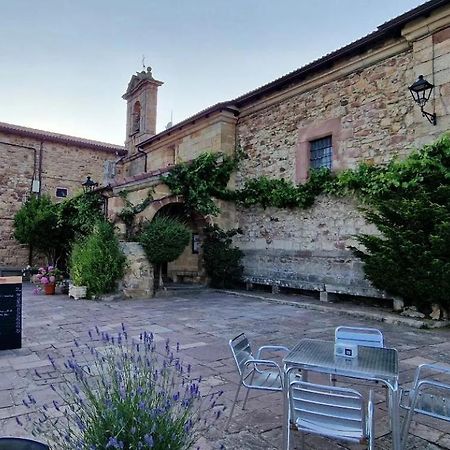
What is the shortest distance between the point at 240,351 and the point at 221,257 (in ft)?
25.8

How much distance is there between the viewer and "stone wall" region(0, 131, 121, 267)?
587 inches

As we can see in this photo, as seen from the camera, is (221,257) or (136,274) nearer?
(136,274)

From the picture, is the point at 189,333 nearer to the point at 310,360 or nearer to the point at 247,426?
the point at 247,426

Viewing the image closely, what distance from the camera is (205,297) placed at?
9.55 m

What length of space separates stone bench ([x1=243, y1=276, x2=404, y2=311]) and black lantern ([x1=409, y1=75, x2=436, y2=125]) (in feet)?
11.0

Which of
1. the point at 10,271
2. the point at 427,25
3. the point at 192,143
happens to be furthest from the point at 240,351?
the point at 10,271

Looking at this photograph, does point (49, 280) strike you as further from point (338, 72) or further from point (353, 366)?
point (353, 366)

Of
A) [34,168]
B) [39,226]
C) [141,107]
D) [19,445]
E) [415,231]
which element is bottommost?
[19,445]

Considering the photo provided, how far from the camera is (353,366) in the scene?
7.40ft

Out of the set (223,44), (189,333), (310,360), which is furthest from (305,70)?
(310,360)

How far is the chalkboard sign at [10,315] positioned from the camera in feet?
15.0

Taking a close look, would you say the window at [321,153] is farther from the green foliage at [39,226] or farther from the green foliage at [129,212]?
the green foliage at [39,226]

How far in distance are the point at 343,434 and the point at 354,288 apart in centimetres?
659

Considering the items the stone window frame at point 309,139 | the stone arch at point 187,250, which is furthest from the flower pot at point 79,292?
the stone window frame at point 309,139
